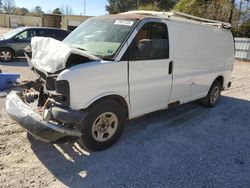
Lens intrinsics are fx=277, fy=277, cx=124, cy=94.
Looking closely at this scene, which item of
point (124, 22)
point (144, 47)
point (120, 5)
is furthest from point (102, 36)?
point (120, 5)

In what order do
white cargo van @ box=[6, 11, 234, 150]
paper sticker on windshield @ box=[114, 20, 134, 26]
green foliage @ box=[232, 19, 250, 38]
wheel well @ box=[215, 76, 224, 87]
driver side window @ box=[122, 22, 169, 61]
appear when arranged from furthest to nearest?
1. green foliage @ box=[232, 19, 250, 38]
2. wheel well @ box=[215, 76, 224, 87]
3. paper sticker on windshield @ box=[114, 20, 134, 26]
4. driver side window @ box=[122, 22, 169, 61]
5. white cargo van @ box=[6, 11, 234, 150]

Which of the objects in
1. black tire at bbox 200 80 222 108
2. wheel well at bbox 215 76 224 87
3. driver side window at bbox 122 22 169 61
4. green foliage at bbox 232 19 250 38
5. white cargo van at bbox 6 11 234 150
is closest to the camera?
white cargo van at bbox 6 11 234 150

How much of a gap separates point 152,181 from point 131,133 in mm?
1519

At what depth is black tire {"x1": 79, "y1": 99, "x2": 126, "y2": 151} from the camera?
157 inches

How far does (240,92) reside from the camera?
365 inches

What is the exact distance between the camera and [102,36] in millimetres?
4660

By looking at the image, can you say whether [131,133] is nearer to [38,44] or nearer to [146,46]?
[146,46]

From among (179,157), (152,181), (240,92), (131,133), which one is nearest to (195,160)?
(179,157)

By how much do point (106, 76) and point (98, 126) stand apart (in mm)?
789

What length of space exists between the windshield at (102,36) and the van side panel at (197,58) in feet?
3.55

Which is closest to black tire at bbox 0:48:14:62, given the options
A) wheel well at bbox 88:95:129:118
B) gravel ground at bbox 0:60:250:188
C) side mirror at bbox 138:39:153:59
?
gravel ground at bbox 0:60:250:188

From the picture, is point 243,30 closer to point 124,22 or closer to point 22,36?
point 22,36

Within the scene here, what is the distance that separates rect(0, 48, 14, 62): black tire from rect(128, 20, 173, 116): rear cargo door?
956cm

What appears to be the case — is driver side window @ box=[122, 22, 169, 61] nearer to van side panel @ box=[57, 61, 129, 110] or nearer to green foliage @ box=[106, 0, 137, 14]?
van side panel @ box=[57, 61, 129, 110]
